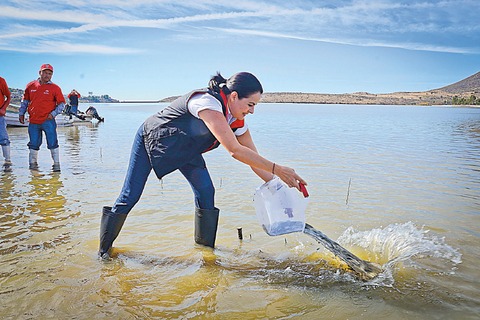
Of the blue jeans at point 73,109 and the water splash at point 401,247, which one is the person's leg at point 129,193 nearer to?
the water splash at point 401,247

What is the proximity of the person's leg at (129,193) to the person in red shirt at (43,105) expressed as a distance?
5655mm

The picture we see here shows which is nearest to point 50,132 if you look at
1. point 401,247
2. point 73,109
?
point 401,247

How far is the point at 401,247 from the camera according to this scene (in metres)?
4.64

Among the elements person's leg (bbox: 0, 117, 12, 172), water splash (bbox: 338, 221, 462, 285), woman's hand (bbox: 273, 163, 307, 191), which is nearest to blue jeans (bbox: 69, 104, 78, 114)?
person's leg (bbox: 0, 117, 12, 172)

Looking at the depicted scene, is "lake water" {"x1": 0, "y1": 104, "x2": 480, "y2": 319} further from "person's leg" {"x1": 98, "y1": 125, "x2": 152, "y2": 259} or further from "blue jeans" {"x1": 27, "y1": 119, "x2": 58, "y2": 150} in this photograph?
"blue jeans" {"x1": 27, "y1": 119, "x2": 58, "y2": 150}

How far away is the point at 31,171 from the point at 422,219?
7.92 metres

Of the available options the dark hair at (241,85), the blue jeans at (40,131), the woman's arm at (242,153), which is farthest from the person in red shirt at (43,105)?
the woman's arm at (242,153)

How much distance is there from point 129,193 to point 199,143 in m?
0.94

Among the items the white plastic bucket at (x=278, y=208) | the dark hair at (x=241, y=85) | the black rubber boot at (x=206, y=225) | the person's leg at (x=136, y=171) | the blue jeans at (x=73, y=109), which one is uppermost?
the dark hair at (x=241, y=85)

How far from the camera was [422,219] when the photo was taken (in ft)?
19.1

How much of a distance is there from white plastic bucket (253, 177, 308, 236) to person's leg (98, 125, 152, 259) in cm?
115

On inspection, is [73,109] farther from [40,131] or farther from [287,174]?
[287,174]

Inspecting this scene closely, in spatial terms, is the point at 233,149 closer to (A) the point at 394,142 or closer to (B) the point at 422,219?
(B) the point at 422,219

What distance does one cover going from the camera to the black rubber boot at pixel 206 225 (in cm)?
438
